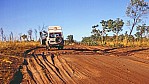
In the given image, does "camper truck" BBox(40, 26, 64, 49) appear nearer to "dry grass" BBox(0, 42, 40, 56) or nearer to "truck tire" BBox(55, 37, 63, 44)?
"truck tire" BBox(55, 37, 63, 44)

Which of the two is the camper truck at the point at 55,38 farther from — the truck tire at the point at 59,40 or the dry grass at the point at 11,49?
the dry grass at the point at 11,49

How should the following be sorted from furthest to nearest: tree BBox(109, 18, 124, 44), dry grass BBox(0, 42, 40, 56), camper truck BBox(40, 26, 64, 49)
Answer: tree BBox(109, 18, 124, 44), camper truck BBox(40, 26, 64, 49), dry grass BBox(0, 42, 40, 56)

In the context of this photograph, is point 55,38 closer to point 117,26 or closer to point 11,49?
point 11,49

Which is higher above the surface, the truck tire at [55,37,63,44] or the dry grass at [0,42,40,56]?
the truck tire at [55,37,63,44]

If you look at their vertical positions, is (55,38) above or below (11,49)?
above

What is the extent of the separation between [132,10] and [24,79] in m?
31.6

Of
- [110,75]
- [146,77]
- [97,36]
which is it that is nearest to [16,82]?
[110,75]

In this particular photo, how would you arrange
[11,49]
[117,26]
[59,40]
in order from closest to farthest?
[11,49] < [59,40] < [117,26]

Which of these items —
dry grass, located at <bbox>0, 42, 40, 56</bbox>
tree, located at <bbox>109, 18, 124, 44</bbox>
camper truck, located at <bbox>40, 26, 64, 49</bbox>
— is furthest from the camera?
tree, located at <bbox>109, 18, 124, 44</bbox>

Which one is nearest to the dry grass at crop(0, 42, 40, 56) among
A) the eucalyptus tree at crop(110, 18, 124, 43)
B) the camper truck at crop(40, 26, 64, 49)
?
the camper truck at crop(40, 26, 64, 49)

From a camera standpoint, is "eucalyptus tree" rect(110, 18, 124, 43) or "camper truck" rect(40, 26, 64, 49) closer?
"camper truck" rect(40, 26, 64, 49)

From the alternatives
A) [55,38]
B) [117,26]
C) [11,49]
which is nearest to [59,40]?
[55,38]

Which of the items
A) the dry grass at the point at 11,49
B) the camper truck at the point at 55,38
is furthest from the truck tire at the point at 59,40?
the dry grass at the point at 11,49

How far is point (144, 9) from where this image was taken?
3988 cm
